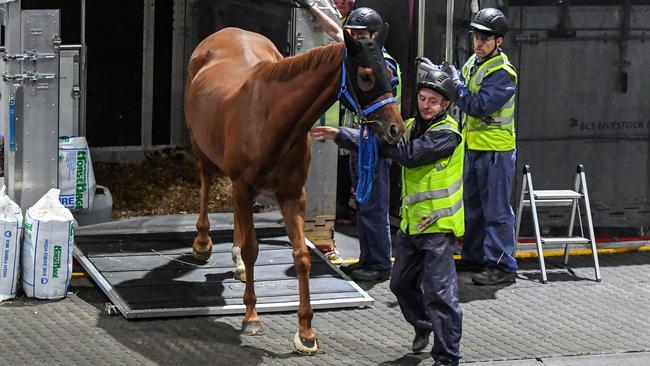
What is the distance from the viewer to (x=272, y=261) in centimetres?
1061

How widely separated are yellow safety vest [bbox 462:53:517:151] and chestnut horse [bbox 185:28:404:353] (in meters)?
1.84

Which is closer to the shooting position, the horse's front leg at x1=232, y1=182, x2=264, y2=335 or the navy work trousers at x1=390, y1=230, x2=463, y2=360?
the navy work trousers at x1=390, y1=230, x2=463, y2=360

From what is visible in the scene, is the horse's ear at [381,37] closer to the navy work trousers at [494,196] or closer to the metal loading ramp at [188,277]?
the metal loading ramp at [188,277]

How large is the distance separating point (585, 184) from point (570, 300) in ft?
3.98

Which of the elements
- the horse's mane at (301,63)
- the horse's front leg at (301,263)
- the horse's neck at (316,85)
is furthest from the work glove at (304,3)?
the horse's front leg at (301,263)

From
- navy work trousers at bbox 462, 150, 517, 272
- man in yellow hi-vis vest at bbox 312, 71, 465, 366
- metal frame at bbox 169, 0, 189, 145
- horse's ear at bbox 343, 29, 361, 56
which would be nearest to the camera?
horse's ear at bbox 343, 29, 361, 56

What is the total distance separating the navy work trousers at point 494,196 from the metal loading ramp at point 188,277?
126 cm

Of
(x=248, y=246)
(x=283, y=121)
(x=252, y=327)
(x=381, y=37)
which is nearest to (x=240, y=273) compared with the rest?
(x=248, y=246)

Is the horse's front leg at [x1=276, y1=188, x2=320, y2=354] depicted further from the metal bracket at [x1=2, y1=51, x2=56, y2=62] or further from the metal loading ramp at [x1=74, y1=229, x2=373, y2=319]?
the metal bracket at [x1=2, y1=51, x2=56, y2=62]

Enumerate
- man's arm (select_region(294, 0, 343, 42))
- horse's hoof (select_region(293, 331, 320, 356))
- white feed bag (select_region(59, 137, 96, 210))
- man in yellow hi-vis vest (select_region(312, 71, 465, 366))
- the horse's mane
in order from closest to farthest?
man in yellow hi-vis vest (select_region(312, 71, 465, 366))
the horse's mane
horse's hoof (select_region(293, 331, 320, 356))
man's arm (select_region(294, 0, 343, 42))
white feed bag (select_region(59, 137, 96, 210))

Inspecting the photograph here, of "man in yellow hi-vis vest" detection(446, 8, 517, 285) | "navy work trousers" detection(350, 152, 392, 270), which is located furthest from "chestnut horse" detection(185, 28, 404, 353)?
"man in yellow hi-vis vest" detection(446, 8, 517, 285)

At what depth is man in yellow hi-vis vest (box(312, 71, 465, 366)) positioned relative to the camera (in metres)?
8.36

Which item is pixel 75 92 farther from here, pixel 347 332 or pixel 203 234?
pixel 347 332

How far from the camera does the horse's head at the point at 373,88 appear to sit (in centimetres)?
816
